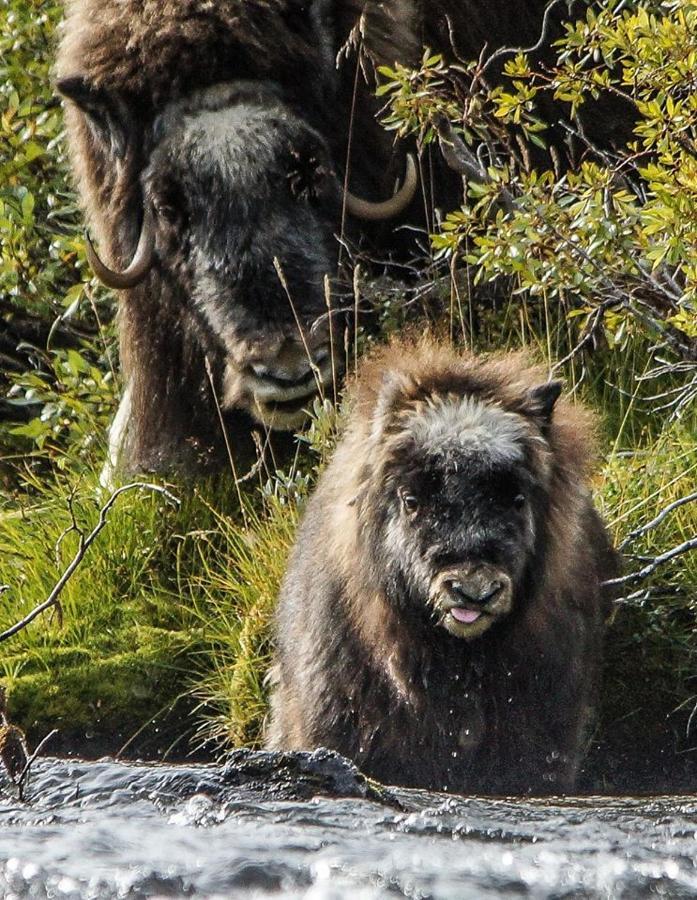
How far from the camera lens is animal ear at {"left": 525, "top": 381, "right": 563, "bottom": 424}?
558 centimetres

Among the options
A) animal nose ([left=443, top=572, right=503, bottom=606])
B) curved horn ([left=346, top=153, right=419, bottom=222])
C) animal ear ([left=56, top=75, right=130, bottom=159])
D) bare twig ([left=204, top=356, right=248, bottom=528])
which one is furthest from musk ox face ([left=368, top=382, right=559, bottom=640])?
animal ear ([left=56, top=75, right=130, bottom=159])

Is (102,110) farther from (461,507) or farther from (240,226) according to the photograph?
(461,507)

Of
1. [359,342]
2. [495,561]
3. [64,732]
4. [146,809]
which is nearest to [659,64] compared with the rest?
[495,561]

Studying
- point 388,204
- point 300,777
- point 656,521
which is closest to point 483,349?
point 388,204

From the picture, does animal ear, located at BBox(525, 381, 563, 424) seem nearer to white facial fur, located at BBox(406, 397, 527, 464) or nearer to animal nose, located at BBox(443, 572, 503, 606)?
white facial fur, located at BBox(406, 397, 527, 464)

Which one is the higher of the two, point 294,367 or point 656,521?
point 294,367

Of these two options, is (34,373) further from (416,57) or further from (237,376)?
(416,57)

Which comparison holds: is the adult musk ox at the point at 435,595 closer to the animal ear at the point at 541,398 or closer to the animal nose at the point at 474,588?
the animal ear at the point at 541,398

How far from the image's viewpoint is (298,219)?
23.8 ft

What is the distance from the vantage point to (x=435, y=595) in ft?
16.8

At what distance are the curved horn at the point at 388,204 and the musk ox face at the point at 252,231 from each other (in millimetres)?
141

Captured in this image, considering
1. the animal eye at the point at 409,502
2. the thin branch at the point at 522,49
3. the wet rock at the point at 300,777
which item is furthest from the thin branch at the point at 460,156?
the wet rock at the point at 300,777

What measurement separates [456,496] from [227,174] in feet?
7.79

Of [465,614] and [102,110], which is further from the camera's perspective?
[102,110]
